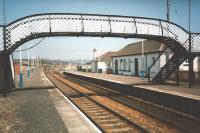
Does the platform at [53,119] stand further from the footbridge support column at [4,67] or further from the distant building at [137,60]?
the distant building at [137,60]

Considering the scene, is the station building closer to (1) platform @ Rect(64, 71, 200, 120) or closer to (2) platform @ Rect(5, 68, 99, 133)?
(1) platform @ Rect(64, 71, 200, 120)

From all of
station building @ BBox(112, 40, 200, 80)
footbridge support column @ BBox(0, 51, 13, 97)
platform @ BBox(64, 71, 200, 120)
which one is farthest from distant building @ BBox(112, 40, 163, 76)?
footbridge support column @ BBox(0, 51, 13, 97)

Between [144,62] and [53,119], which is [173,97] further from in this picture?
[144,62]

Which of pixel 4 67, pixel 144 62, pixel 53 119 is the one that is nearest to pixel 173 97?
pixel 53 119

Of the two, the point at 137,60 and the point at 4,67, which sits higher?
the point at 137,60

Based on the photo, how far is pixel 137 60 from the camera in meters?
41.7

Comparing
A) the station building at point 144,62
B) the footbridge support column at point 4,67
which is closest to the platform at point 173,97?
the station building at point 144,62

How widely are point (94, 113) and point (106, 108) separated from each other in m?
1.25

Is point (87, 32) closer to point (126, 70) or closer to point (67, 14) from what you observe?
point (67, 14)

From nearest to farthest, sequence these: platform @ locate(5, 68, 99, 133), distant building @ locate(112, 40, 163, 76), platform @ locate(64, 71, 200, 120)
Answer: platform @ locate(5, 68, 99, 133) → platform @ locate(64, 71, 200, 120) → distant building @ locate(112, 40, 163, 76)

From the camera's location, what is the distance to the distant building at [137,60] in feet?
120

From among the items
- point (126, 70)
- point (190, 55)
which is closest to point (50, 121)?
point (190, 55)

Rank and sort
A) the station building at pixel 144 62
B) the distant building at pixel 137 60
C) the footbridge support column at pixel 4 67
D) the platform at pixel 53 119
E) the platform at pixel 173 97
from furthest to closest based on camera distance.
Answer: the distant building at pixel 137 60
the station building at pixel 144 62
the footbridge support column at pixel 4 67
the platform at pixel 173 97
the platform at pixel 53 119

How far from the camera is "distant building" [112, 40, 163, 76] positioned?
36.7 m
